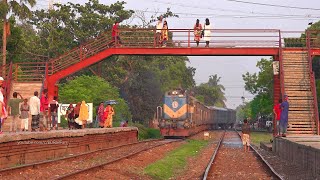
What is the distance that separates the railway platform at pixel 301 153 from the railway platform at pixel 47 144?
7.67m

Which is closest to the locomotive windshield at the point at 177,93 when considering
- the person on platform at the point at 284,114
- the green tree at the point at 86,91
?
the green tree at the point at 86,91

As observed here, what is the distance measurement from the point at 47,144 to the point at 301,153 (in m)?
8.17

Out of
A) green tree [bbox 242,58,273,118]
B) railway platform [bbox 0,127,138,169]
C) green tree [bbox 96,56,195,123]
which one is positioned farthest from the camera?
green tree [bbox 242,58,273,118]

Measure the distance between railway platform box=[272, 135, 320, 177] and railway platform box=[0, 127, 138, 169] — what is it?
7669 millimetres

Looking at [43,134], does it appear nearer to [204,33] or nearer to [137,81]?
[204,33]

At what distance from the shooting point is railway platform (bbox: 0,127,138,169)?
1564 cm

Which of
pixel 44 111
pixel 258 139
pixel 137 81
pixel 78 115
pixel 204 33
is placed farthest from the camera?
pixel 137 81

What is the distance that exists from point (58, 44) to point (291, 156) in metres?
37.2

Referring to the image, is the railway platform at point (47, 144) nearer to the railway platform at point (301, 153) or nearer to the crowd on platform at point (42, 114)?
the crowd on platform at point (42, 114)

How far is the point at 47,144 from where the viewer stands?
61.2 feet

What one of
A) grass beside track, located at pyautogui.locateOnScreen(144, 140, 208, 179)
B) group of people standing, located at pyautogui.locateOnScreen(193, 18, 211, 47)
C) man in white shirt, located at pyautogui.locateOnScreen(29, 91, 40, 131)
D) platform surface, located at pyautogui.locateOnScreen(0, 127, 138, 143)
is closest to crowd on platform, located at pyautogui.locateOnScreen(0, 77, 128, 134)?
man in white shirt, located at pyautogui.locateOnScreen(29, 91, 40, 131)

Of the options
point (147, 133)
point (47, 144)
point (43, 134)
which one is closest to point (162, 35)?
point (147, 133)

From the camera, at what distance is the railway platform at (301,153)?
1480 centimetres

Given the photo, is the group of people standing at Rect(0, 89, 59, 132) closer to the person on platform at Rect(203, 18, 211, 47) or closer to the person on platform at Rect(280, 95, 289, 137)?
the person on platform at Rect(280, 95, 289, 137)
